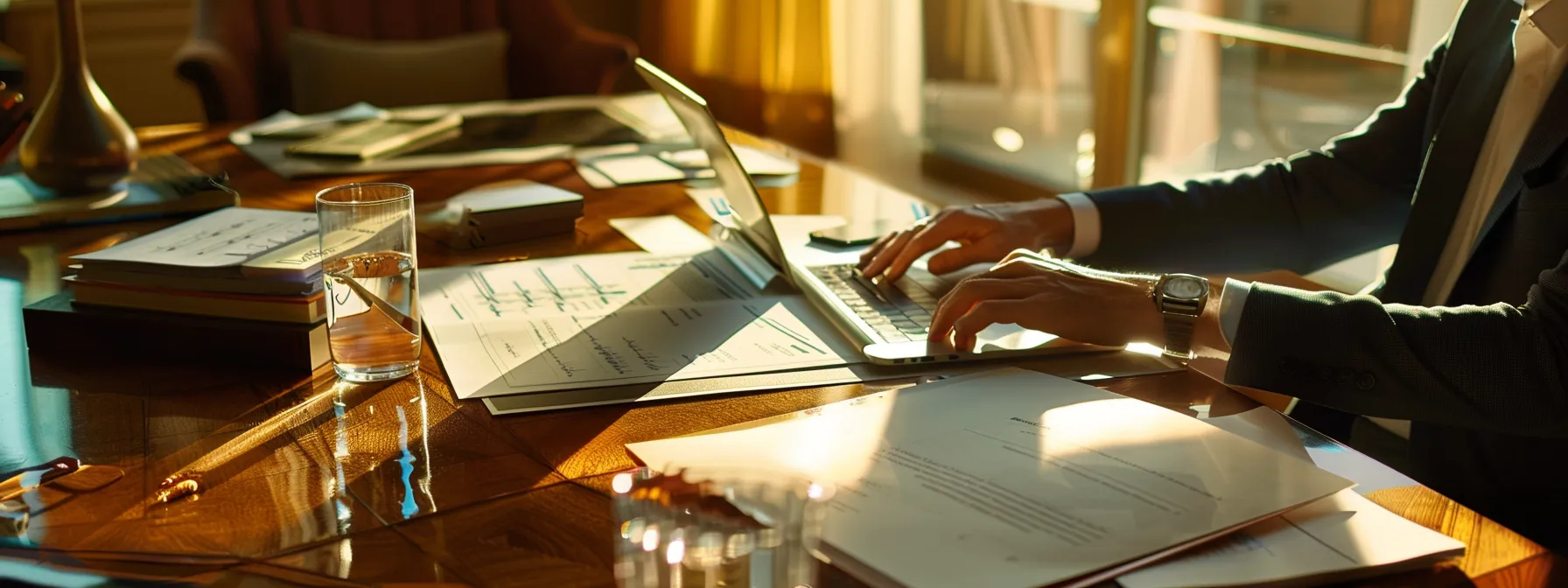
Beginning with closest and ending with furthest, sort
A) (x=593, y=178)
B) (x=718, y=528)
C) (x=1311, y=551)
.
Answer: (x=718, y=528) → (x=1311, y=551) → (x=593, y=178)

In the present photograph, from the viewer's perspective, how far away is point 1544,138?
1125mm

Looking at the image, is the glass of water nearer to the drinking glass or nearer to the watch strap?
the drinking glass

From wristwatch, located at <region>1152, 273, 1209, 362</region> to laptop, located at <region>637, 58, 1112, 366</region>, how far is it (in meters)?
0.05

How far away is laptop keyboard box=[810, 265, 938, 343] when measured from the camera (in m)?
1.06

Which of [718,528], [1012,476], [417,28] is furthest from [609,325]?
[417,28]

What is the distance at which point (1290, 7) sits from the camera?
2.92 m

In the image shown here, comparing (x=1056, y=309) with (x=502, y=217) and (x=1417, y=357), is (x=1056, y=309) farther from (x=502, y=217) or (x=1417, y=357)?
(x=502, y=217)

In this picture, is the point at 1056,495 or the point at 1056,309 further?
the point at 1056,309

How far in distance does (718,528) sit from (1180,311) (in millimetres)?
591

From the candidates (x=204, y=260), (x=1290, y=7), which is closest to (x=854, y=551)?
(x=204, y=260)

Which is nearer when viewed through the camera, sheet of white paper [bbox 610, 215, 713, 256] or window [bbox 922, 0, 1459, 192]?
sheet of white paper [bbox 610, 215, 713, 256]

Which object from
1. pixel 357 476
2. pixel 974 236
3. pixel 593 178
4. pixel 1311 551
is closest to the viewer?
pixel 1311 551

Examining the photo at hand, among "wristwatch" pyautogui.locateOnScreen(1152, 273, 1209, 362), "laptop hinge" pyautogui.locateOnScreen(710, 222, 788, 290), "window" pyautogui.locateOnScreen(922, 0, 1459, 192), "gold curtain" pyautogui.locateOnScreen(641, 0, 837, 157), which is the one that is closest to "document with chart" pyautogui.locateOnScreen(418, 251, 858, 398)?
"laptop hinge" pyautogui.locateOnScreen(710, 222, 788, 290)

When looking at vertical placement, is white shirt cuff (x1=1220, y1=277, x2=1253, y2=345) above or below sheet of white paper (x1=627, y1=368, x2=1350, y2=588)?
above
